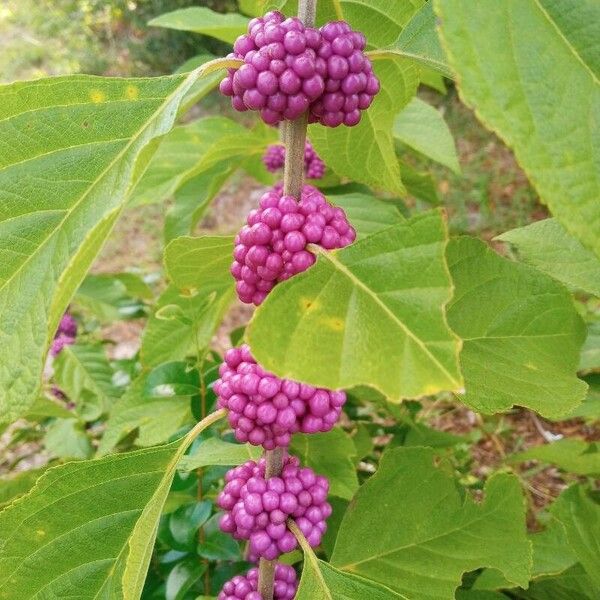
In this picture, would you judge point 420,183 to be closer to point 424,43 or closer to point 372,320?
point 424,43

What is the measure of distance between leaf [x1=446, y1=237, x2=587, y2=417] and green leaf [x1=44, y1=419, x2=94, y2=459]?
3.45 feet

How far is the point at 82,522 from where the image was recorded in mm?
875

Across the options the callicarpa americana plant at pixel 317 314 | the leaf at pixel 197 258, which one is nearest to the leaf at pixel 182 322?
the callicarpa americana plant at pixel 317 314

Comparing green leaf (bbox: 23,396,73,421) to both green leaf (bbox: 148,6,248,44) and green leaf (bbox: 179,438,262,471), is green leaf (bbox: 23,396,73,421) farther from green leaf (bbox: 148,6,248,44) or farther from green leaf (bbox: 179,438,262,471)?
green leaf (bbox: 148,6,248,44)

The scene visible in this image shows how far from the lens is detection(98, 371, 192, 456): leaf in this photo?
1.31 metres

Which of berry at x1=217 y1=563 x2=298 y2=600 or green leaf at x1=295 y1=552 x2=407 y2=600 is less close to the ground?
green leaf at x1=295 y1=552 x2=407 y2=600

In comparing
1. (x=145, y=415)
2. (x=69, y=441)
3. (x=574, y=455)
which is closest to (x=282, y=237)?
(x=145, y=415)

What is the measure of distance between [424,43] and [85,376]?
50.4 inches

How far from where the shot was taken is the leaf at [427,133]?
1.56 metres

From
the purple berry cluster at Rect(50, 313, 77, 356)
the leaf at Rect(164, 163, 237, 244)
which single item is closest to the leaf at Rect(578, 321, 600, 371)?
the leaf at Rect(164, 163, 237, 244)

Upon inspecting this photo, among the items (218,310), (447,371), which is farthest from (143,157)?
(218,310)

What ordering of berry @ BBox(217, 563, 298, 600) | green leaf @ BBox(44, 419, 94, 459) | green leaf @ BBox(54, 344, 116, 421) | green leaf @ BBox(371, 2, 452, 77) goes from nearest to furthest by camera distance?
green leaf @ BBox(371, 2, 452, 77) → berry @ BBox(217, 563, 298, 600) → green leaf @ BBox(44, 419, 94, 459) → green leaf @ BBox(54, 344, 116, 421)

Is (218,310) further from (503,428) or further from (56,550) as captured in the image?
(503,428)

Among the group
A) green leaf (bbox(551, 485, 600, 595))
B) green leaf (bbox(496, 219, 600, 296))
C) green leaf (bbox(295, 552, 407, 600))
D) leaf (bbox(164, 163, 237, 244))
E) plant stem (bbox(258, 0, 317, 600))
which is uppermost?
plant stem (bbox(258, 0, 317, 600))
